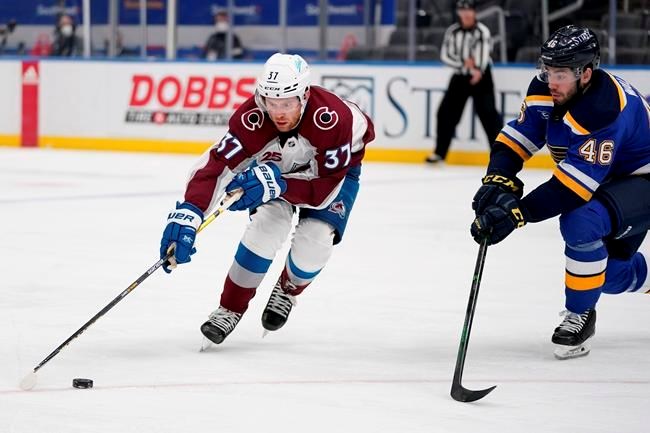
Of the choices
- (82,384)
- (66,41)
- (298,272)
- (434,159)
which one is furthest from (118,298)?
(66,41)

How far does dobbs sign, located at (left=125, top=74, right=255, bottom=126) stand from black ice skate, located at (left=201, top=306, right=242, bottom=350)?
303 inches

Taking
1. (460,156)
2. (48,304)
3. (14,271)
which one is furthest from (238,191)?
(460,156)

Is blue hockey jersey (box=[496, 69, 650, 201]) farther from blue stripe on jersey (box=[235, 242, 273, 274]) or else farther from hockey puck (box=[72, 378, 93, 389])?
hockey puck (box=[72, 378, 93, 389])

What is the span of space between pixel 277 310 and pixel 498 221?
0.81 m

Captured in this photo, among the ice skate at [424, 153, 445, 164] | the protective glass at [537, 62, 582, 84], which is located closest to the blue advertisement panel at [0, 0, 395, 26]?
the ice skate at [424, 153, 445, 164]

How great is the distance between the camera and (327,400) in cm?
321

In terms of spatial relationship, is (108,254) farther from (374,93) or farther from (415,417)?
(374,93)

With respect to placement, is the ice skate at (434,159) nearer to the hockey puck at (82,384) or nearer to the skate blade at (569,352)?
the skate blade at (569,352)

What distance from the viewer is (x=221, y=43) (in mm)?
12109

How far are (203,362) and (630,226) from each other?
1408 mm

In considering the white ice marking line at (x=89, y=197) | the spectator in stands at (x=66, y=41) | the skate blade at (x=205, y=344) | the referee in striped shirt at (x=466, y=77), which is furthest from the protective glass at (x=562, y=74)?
the spectator in stands at (x=66, y=41)

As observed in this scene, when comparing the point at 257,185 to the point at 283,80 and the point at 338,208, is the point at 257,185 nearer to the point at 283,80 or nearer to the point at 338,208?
the point at 283,80

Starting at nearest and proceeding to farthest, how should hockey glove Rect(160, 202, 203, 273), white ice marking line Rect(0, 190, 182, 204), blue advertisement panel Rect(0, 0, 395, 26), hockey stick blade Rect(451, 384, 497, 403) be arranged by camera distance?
1. hockey stick blade Rect(451, 384, 497, 403)
2. hockey glove Rect(160, 202, 203, 273)
3. white ice marking line Rect(0, 190, 182, 204)
4. blue advertisement panel Rect(0, 0, 395, 26)

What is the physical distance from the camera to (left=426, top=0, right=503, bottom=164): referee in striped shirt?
10.3m
